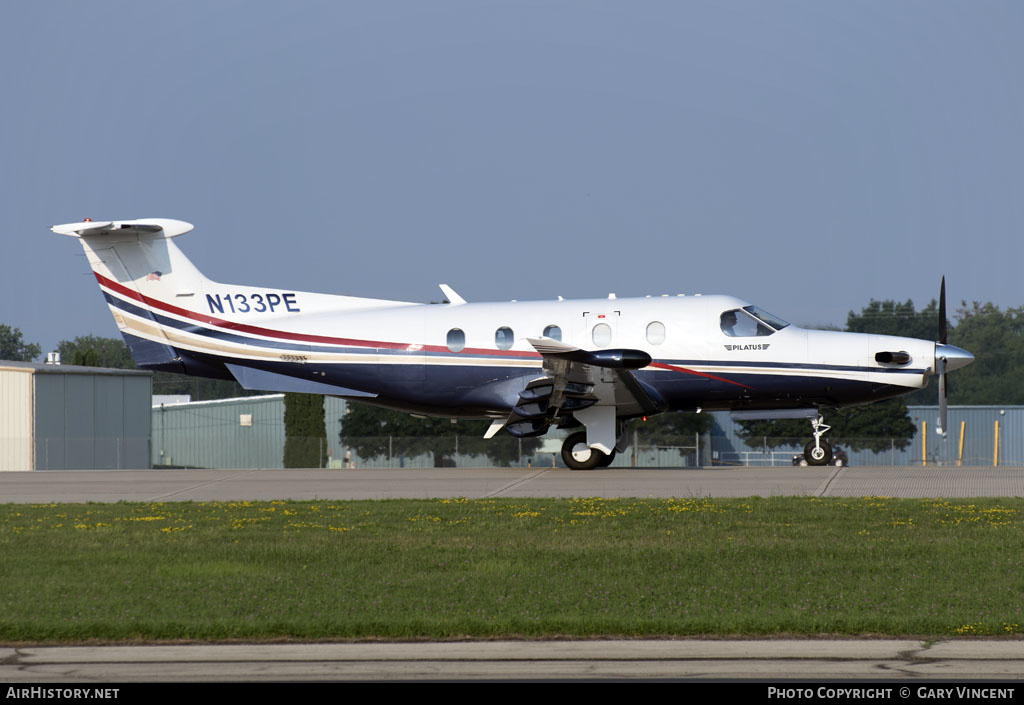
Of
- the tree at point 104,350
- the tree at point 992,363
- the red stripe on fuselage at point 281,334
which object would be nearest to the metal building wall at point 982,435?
the tree at point 992,363

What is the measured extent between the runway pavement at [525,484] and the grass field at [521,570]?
5.79ft

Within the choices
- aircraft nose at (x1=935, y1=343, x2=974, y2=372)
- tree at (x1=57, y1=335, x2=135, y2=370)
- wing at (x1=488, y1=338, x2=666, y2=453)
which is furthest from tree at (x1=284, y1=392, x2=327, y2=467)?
tree at (x1=57, y1=335, x2=135, y2=370)

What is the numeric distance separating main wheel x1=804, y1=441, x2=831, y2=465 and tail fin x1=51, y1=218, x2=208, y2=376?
1300 centimetres

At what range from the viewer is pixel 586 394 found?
20672mm

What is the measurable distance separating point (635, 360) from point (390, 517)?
660 cm

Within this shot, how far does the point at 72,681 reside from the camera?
661 cm

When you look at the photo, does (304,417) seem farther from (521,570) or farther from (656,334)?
(521,570)

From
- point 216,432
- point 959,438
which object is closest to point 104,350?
point 216,432

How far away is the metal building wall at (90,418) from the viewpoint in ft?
121

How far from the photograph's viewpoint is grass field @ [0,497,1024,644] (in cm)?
796

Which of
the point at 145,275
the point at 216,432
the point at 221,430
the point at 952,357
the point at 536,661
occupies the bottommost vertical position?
the point at 216,432

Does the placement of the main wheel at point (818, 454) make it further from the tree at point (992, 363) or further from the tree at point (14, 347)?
the tree at point (14, 347)

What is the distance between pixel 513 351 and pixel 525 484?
3.68 m
